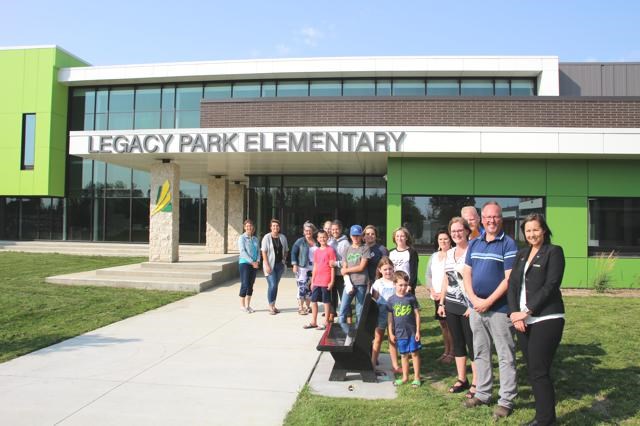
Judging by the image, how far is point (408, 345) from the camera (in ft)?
15.8

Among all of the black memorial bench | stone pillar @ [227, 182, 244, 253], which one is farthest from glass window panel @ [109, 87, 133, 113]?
the black memorial bench

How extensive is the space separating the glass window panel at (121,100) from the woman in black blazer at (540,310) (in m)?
24.3

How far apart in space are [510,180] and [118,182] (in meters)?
20.4

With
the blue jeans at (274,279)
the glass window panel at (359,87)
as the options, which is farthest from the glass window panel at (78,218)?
the blue jeans at (274,279)

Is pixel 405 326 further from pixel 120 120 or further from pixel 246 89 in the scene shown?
pixel 120 120

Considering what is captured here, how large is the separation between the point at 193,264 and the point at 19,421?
948 centimetres

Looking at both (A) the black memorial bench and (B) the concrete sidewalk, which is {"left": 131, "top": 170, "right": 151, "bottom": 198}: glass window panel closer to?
(B) the concrete sidewalk

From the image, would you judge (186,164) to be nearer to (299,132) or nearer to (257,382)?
(299,132)

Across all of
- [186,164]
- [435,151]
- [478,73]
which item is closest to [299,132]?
[435,151]

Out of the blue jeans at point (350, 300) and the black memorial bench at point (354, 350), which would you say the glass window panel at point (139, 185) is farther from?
the black memorial bench at point (354, 350)

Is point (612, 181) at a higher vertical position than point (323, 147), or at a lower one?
lower

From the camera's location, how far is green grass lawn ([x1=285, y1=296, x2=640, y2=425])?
397 centimetres

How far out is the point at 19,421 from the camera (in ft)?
12.6

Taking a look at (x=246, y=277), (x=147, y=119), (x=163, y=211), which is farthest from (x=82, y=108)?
(x=246, y=277)
